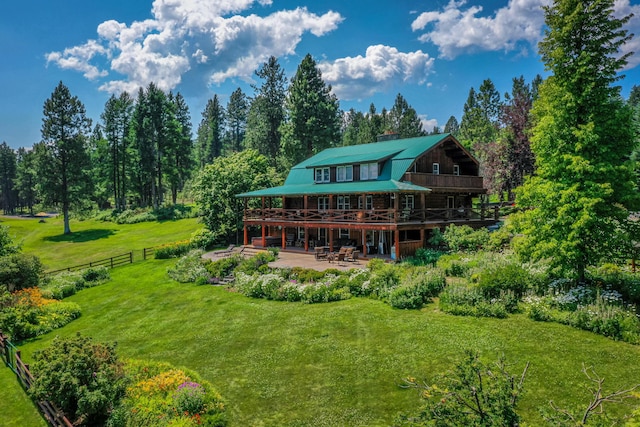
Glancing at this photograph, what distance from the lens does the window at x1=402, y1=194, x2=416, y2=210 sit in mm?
31984

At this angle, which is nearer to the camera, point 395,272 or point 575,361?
point 575,361

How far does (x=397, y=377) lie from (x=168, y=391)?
22.4 feet

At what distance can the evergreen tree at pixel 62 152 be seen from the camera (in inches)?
2111

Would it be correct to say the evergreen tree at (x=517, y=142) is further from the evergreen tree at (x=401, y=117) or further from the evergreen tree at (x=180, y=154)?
the evergreen tree at (x=180, y=154)

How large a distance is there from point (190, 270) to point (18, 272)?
35.3ft

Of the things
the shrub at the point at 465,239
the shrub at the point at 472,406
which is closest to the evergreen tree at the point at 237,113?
the shrub at the point at 465,239

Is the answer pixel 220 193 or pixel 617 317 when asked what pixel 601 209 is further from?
pixel 220 193

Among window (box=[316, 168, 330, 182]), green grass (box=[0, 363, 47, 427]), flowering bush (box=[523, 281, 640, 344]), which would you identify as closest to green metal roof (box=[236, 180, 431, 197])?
window (box=[316, 168, 330, 182])

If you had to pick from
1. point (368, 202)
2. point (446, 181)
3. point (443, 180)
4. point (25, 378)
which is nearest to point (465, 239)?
point (443, 180)

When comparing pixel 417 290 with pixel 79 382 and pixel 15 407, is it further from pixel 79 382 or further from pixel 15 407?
pixel 15 407

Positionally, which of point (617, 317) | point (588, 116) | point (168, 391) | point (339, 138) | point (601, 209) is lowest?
point (168, 391)

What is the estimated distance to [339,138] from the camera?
56625 millimetres

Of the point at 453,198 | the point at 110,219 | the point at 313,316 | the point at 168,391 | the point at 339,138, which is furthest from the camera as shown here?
the point at 110,219

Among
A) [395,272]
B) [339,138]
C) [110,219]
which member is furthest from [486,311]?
[110,219]
